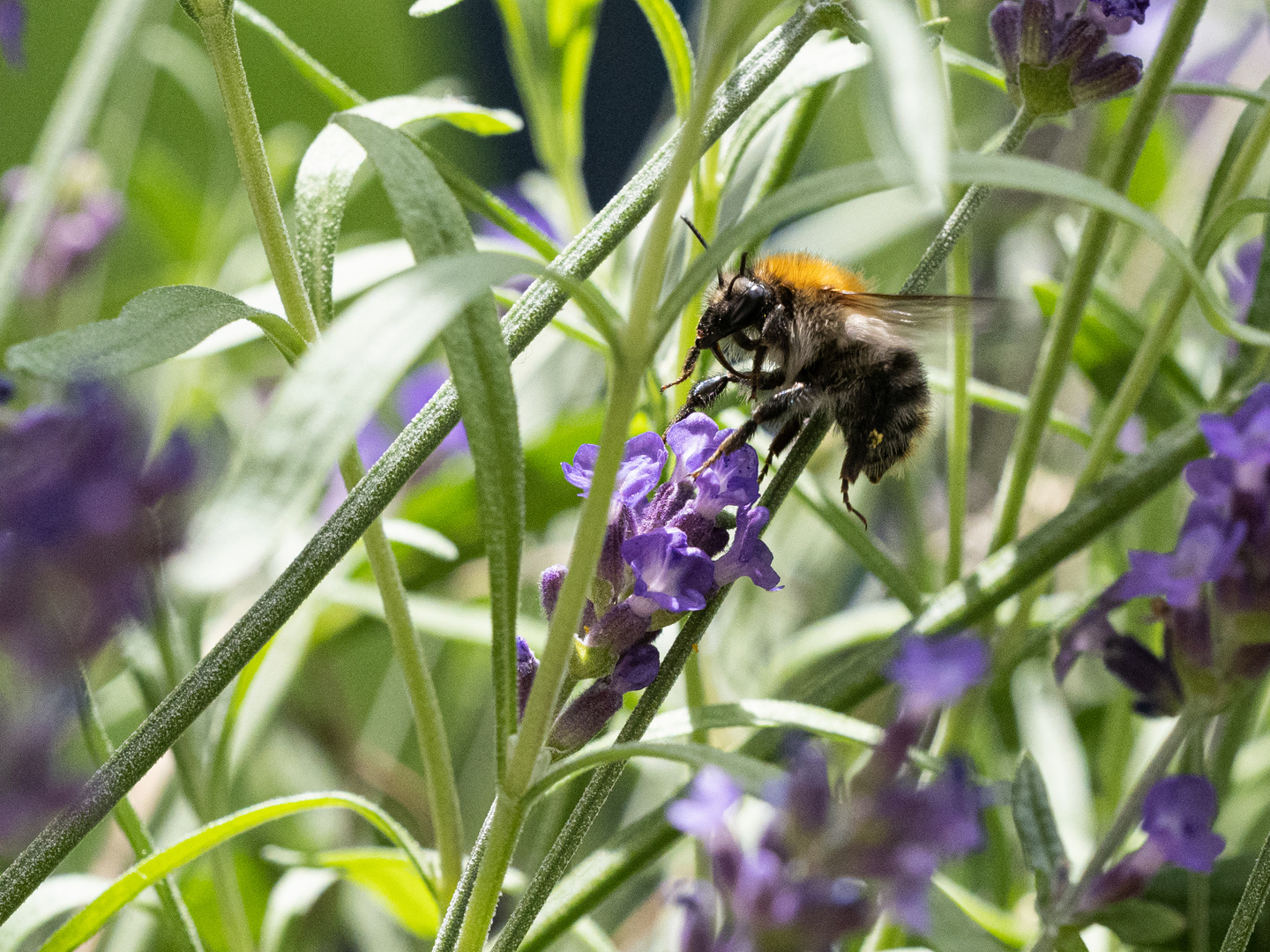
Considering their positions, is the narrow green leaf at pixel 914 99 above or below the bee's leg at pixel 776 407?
above

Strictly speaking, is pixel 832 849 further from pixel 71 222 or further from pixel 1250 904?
pixel 71 222

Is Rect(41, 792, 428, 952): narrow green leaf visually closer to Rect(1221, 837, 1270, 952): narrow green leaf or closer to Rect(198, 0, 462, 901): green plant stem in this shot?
Rect(198, 0, 462, 901): green plant stem

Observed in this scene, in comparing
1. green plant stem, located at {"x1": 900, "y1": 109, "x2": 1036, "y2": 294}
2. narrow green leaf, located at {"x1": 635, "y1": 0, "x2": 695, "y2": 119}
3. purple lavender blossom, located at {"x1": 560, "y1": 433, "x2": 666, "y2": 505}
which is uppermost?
narrow green leaf, located at {"x1": 635, "y1": 0, "x2": 695, "y2": 119}

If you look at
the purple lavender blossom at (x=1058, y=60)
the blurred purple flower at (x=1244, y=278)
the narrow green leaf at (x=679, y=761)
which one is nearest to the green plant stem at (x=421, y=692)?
the narrow green leaf at (x=679, y=761)

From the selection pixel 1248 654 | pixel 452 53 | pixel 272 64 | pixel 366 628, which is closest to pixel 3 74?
pixel 272 64

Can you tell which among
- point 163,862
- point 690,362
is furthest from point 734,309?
point 163,862

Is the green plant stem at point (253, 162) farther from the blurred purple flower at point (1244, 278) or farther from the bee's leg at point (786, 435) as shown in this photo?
the blurred purple flower at point (1244, 278)

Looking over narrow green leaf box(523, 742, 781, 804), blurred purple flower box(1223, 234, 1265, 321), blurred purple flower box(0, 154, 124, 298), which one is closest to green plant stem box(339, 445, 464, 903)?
Answer: narrow green leaf box(523, 742, 781, 804)
